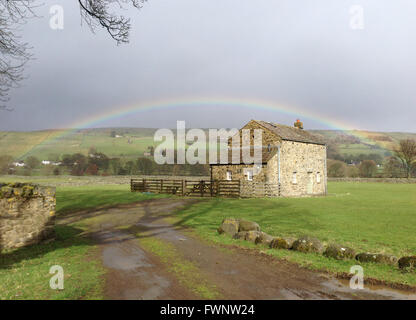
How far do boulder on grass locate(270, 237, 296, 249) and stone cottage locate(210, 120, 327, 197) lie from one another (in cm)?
1782

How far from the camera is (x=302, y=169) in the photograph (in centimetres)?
3173

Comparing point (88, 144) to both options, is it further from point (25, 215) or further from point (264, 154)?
point (25, 215)

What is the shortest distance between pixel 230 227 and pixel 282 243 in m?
2.53

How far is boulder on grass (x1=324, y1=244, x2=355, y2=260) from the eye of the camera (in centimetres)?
784

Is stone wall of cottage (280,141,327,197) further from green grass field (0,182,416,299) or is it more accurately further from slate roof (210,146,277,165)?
green grass field (0,182,416,299)

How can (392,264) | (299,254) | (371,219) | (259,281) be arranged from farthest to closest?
(371,219) → (299,254) → (392,264) → (259,281)

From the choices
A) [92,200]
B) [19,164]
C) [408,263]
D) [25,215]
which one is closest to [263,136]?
[92,200]

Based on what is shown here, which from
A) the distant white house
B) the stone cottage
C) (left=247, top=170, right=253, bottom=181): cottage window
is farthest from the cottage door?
the distant white house

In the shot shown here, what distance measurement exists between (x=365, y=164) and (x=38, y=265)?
224 ft

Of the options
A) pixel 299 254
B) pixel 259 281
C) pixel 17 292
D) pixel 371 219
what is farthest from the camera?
pixel 371 219

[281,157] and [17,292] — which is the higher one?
[281,157]
